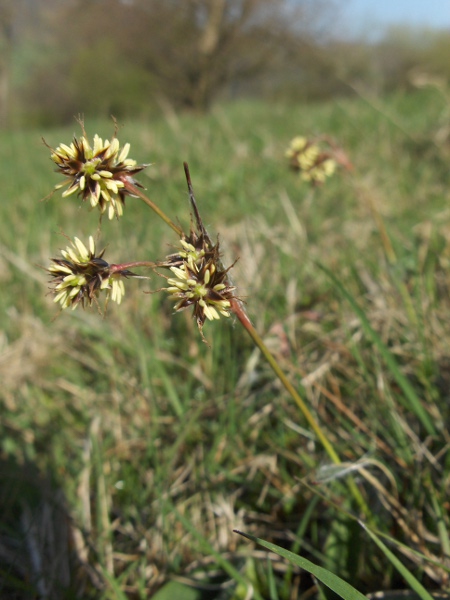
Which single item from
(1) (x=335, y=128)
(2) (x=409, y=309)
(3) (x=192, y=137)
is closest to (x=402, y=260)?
(2) (x=409, y=309)

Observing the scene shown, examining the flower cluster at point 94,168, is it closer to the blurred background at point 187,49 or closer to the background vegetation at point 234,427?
the background vegetation at point 234,427

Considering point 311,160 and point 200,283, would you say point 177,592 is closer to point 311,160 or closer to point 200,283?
point 200,283

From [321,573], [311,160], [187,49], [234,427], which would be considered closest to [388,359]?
[234,427]

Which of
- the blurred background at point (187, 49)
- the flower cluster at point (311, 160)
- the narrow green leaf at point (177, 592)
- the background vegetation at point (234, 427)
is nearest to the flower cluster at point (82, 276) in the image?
the background vegetation at point (234, 427)

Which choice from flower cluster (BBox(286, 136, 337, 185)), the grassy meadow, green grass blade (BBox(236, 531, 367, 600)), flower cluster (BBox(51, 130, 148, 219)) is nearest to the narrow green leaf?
the grassy meadow

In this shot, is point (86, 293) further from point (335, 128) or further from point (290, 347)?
point (335, 128)
